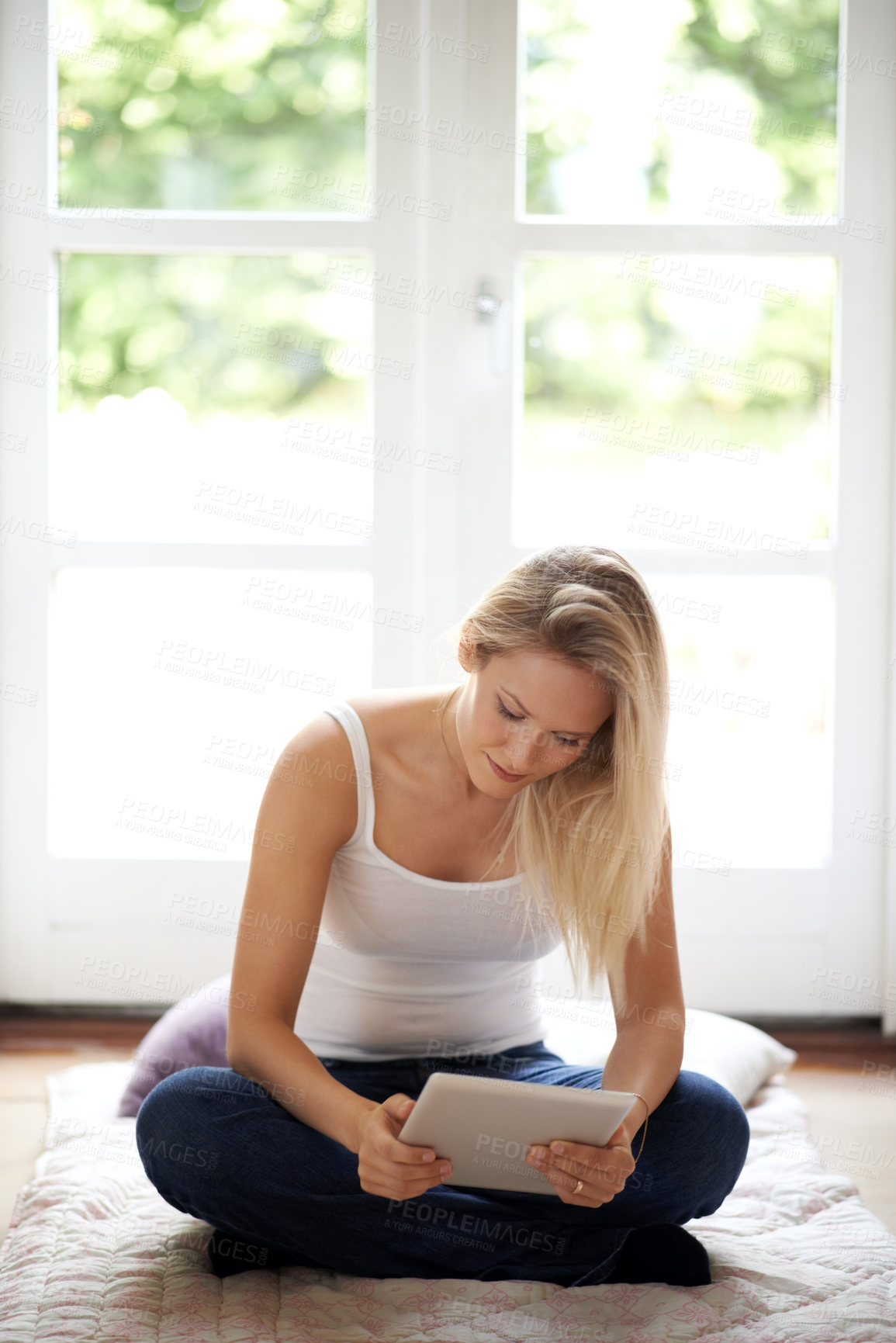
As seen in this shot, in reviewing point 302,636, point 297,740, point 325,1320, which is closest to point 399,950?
point 297,740

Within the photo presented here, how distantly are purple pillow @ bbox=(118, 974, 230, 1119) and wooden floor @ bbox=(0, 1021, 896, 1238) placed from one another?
0.16 m

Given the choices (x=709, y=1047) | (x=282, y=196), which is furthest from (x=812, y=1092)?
(x=282, y=196)

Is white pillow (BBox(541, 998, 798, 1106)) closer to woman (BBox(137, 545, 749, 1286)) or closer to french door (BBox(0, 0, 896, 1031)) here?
french door (BBox(0, 0, 896, 1031))

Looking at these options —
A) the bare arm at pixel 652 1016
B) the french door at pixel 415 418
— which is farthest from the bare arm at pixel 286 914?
the french door at pixel 415 418

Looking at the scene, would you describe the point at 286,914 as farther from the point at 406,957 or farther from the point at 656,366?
the point at 656,366

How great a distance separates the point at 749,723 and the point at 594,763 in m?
1.06

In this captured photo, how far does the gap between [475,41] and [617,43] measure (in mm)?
278

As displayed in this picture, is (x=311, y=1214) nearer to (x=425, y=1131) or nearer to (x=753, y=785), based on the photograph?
(x=425, y=1131)

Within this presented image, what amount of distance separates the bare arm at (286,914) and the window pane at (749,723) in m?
1.17

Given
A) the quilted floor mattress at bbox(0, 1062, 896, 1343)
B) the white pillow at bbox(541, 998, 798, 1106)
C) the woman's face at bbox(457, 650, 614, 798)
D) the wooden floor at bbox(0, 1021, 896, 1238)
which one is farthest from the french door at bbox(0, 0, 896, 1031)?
the woman's face at bbox(457, 650, 614, 798)

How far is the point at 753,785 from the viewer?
7.99 feet

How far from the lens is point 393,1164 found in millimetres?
1199

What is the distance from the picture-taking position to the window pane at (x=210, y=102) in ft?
7.65

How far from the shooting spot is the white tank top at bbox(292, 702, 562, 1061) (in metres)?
1.45
